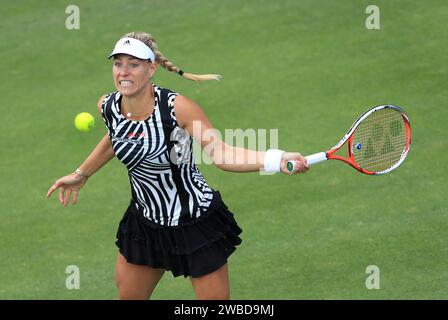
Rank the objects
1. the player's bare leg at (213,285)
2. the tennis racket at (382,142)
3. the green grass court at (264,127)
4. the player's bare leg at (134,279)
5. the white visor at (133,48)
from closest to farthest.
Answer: the white visor at (133,48)
the player's bare leg at (213,285)
the player's bare leg at (134,279)
the tennis racket at (382,142)
the green grass court at (264,127)

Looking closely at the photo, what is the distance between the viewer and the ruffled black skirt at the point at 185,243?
7492 mm

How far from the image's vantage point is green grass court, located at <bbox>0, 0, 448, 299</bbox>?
9.90 meters

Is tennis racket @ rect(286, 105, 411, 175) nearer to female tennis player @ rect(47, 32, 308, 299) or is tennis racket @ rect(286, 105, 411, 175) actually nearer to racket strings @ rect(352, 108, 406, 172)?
racket strings @ rect(352, 108, 406, 172)

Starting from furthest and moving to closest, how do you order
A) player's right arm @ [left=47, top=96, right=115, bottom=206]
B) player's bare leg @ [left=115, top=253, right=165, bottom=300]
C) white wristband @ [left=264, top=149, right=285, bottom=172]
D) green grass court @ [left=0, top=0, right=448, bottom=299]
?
1. green grass court @ [left=0, top=0, right=448, bottom=299]
2. player's right arm @ [left=47, top=96, right=115, bottom=206]
3. player's bare leg @ [left=115, top=253, right=165, bottom=300]
4. white wristband @ [left=264, top=149, right=285, bottom=172]

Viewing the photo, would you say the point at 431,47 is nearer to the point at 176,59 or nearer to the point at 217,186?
the point at 176,59

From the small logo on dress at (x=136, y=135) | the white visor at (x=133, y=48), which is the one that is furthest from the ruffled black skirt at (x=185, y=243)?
the white visor at (x=133, y=48)

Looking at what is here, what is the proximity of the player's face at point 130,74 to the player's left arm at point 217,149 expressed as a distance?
27cm

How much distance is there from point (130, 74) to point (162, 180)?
2.53ft

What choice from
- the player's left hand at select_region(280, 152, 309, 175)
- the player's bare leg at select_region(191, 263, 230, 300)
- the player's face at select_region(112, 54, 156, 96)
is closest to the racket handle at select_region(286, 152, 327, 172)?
the player's left hand at select_region(280, 152, 309, 175)

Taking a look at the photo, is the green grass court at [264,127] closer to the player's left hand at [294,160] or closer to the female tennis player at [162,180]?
the female tennis player at [162,180]

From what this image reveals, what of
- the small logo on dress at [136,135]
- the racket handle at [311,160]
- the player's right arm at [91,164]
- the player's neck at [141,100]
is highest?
the player's neck at [141,100]

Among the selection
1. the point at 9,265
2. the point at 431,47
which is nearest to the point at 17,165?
the point at 9,265

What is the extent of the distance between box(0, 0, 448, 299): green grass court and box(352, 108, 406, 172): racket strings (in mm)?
1535

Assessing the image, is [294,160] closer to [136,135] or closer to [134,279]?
[136,135]
